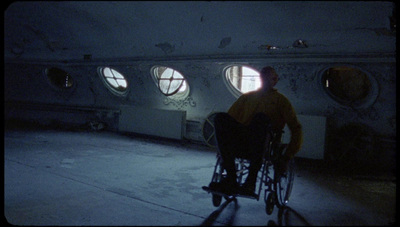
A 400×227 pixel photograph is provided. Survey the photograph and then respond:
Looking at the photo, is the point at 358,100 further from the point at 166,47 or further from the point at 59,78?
the point at 59,78

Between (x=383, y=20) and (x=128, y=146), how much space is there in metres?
4.97

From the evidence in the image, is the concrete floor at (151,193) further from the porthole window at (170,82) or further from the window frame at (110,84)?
the window frame at (110,84)

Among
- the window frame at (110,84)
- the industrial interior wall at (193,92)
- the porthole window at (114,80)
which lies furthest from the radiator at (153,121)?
the porthole window at (114,80)

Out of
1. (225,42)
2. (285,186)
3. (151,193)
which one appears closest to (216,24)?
(225,42)

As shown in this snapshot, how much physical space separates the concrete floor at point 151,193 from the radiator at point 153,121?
127 cm

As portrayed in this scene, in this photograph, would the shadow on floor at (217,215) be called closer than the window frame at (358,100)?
Yes

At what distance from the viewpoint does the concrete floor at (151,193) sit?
8.56ft

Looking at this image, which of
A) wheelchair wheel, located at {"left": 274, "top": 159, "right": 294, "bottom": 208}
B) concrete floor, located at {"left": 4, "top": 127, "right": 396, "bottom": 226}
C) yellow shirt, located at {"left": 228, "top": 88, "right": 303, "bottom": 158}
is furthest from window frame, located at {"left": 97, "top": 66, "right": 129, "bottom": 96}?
wheelchair wheel, located at {"left": 274, "top": 159, "right": 294, "bottom": 208}

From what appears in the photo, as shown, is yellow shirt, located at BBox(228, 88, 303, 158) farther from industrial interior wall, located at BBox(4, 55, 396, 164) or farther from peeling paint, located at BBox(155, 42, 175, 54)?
industrial interior wall, located at BBox(4, 55, 396, 164)

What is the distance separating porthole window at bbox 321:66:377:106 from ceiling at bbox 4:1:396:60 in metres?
0.95

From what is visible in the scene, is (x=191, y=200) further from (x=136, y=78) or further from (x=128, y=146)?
(x=136, y=78)

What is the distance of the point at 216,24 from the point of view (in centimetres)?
313

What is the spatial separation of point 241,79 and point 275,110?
142 inches

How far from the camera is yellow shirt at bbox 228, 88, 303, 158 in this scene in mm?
2725
